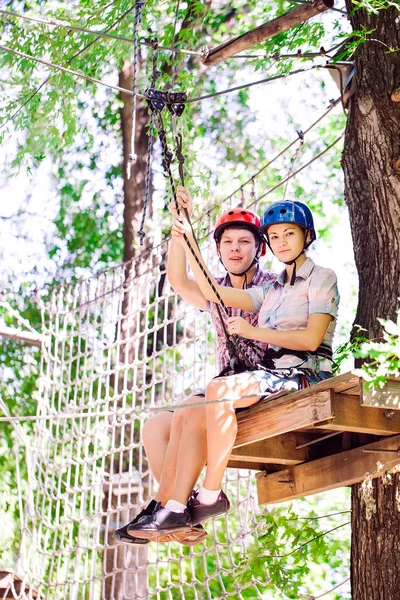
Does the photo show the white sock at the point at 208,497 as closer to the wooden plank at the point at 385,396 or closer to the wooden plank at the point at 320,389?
the wooden plank at the point at 320,389

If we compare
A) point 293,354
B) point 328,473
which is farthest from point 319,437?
point 293,354

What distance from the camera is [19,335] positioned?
168 inches

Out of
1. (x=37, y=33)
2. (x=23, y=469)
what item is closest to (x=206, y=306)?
(x=37, y=33)

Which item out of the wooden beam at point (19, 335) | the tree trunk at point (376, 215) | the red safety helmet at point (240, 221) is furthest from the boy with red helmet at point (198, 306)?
the wooden beam at point (19, 335)

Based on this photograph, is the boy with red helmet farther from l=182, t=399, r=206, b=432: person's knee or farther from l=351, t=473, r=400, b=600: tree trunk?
l=351, t=473, r=400, b=600: tree trunk

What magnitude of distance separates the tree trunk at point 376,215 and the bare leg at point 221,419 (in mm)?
388

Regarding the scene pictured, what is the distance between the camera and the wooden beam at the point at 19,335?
416 cm

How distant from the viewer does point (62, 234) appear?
24.5 feet

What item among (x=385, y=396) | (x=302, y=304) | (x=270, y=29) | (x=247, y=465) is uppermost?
(x=270, y=29)

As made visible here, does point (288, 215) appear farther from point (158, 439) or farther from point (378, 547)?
point (378, 547)

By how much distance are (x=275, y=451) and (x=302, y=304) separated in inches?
14.8

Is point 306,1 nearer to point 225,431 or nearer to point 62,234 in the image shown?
point 225,431

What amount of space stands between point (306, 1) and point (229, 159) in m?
4.45

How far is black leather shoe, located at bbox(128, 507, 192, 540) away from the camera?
215 cm
